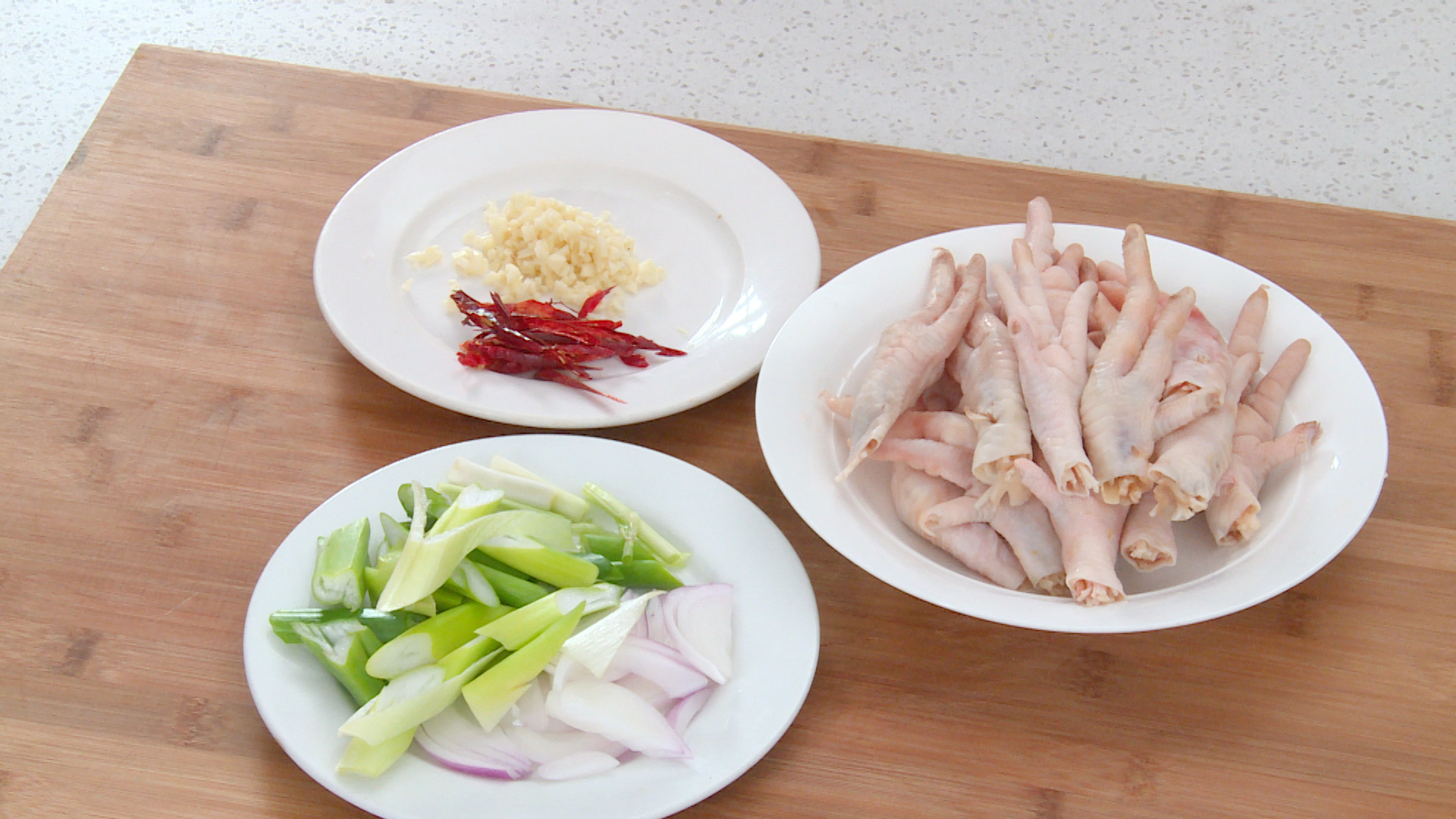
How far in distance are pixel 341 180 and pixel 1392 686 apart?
1.44m

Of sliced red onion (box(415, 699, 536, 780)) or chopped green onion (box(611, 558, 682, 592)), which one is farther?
chopped green onion (box(611, 558, 682, 592))

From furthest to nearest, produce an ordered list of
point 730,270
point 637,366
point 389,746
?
point 730,270 → point 637,366 → point 389,746

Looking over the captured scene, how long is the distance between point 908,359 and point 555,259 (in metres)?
0.53

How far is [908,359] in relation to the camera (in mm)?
1223

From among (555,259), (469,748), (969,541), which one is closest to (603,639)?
(469,748)

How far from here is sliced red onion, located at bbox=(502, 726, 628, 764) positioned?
1.05 metres

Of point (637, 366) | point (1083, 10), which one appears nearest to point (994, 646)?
point (637, 366)

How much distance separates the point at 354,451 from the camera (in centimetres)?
135

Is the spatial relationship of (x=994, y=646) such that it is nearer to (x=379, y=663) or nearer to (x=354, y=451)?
(x=379, y=663)

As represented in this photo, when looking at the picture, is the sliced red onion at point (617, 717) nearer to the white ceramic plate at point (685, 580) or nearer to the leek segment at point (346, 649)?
the white ceramic plate at point (685, 580)

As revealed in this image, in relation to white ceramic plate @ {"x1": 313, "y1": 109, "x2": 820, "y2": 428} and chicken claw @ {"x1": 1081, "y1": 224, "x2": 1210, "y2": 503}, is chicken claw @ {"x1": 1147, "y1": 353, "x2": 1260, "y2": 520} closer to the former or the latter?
chicken claw @ {"x1": 1081, "y1": 224, "x2": 1210, "y2": 503}

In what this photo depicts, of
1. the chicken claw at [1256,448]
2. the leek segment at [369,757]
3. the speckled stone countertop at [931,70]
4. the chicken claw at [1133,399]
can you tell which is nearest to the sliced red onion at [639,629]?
the leek segment at [369,757]

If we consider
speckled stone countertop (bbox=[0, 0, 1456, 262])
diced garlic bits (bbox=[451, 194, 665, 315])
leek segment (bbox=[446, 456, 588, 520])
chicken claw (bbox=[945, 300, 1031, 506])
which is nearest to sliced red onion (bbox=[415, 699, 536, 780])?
leek segment (bbox=[446, 456, 588, 520])

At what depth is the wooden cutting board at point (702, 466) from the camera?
1.08 metres
